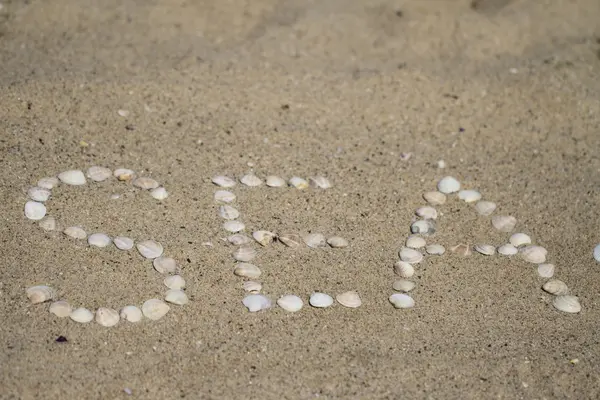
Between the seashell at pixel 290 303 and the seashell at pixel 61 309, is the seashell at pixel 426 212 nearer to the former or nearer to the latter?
the seashell at pixel 290 303

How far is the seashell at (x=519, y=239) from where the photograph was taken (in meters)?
3.29

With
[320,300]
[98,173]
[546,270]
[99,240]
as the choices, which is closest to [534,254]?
[546,270]

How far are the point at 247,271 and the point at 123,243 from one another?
0.48 meters

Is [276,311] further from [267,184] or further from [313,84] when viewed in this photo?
[313,84]

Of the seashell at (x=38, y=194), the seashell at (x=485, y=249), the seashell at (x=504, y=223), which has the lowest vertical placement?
the seashell at (x=485, y=249)

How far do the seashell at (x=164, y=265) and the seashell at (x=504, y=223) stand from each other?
1311 mm

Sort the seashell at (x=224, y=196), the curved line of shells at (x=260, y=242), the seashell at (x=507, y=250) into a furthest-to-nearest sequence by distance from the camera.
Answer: the seashell at (x=224, y=196)
the seashell at (x=507, y=250)
the curved line of shells at (x=260, y=242)

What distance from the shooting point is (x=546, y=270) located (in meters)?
3.17

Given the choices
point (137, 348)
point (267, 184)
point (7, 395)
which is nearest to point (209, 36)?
point (267, 184)

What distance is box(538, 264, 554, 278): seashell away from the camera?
316cm

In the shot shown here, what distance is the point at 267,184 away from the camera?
136 inches

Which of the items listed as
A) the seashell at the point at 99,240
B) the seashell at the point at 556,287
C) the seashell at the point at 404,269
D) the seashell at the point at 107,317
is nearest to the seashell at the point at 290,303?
the seashell at the point at 404,269

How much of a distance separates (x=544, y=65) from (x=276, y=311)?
7.26ft

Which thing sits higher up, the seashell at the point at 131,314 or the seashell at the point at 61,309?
the seashell at the point at 61,309
